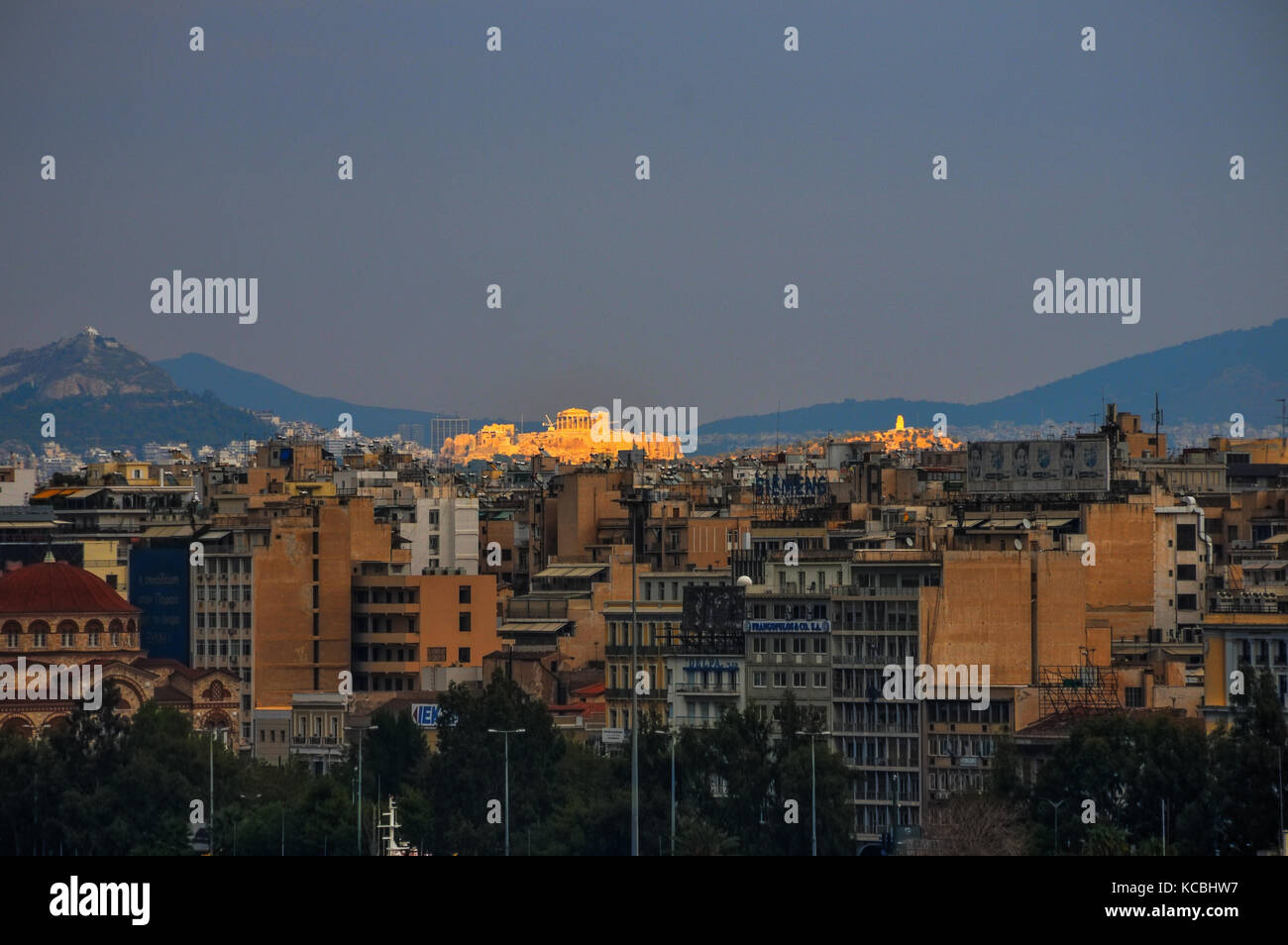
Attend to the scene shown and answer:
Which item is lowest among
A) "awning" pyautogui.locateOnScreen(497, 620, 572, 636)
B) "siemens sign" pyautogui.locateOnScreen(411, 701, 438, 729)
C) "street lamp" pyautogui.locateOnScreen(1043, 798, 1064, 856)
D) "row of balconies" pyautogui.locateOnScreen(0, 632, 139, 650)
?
"street lamp" pyautogui.locateOnScreen(1043, 798, 1064, 856)

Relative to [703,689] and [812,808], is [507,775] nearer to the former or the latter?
[703,689]

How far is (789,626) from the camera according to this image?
261 ft

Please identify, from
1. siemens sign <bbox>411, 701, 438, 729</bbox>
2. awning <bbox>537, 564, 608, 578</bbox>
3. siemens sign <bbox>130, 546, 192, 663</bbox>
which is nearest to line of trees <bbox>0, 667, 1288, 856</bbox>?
siemens sign <bbox>411, 701, 438, 729</bbox>

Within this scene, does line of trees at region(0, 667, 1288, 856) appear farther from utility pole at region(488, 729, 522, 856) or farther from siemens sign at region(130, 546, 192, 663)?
siemens sign at region(130, 546, 192, 663)

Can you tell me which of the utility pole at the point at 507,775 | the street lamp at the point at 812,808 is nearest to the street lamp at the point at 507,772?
the utility pole at the point at 507,775

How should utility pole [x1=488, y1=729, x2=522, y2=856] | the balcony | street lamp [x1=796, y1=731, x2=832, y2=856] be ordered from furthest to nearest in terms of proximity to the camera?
the balcony, utility pole [x1=488, y1=729, x2=522, y2=856], street lamp [x1=796, y1=731, x2=832, y2=856]

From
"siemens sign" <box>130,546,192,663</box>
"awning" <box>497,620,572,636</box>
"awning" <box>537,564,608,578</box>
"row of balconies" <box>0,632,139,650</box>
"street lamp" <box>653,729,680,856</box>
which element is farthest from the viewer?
"siemens sign" <box>130,546,192,663</box>

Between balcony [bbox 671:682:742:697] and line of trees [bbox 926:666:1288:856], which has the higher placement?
balcony [bbox 671:682:742:697]

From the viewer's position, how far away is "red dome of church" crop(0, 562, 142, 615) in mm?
98812

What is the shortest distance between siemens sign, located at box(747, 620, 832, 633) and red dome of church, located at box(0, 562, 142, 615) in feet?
87.5

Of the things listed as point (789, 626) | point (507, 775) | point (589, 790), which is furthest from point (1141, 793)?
point (507, 775)

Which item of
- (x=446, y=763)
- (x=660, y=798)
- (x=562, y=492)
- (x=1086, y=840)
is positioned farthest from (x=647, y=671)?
Answer: (x=562, y=492)

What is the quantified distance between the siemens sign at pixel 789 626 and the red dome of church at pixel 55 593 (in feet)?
87.5
